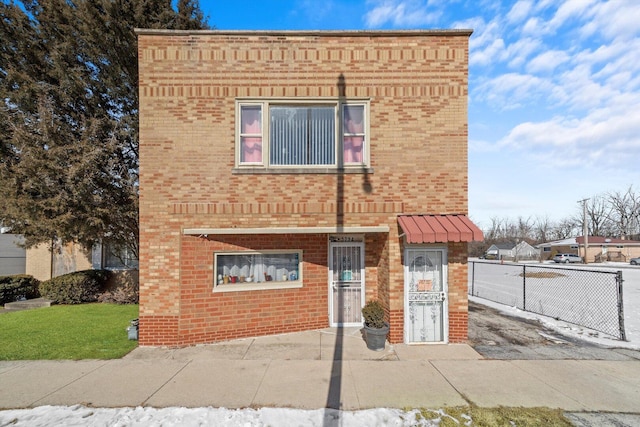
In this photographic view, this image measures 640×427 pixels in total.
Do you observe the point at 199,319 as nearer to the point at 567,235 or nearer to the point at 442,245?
the point at 442,245

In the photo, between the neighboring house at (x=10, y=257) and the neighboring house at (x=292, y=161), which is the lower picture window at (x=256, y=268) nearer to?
the neighboring house at (x=292, y=161)

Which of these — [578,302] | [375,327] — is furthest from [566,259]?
[375,327]

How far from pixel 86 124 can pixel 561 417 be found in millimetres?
14144

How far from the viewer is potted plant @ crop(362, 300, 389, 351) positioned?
627 cm

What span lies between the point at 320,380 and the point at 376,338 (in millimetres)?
1702

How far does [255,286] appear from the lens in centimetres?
712

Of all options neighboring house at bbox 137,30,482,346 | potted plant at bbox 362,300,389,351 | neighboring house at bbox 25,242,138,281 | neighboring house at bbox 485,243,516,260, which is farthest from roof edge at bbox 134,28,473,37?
neighboring house at bbox 485,243,516,260

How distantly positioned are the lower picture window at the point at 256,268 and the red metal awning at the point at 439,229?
8.91ft

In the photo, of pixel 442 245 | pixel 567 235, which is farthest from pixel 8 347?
pixel 567 235

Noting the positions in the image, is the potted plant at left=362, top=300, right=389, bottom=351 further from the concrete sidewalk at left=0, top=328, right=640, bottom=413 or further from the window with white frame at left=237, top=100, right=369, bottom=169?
the window with white frame at left=237, top=100, right=369, bottom=169

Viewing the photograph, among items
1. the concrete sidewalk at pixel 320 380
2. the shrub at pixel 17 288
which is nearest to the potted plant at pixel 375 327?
the concrete sidewalk at pixel 320 380

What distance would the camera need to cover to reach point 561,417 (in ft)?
13.2

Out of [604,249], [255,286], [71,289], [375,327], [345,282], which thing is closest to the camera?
[375,327]

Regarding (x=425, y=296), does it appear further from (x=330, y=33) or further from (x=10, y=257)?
(x=10, y=257)
